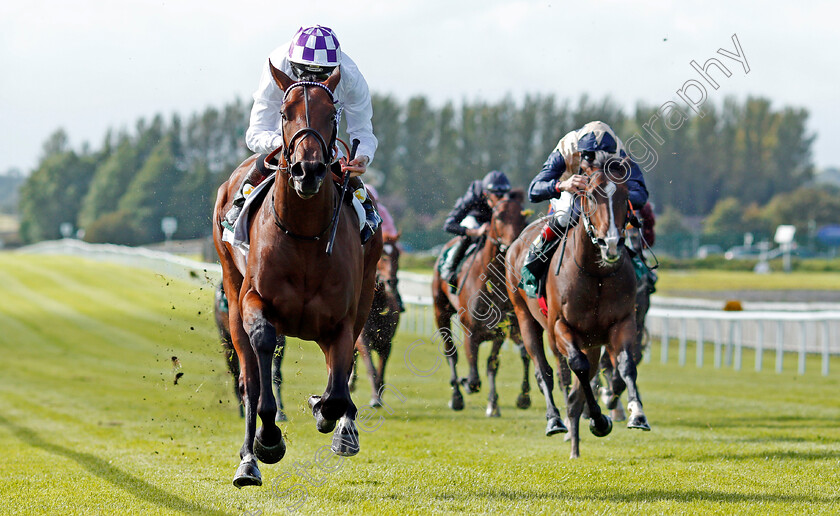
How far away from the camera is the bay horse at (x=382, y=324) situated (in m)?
10.1

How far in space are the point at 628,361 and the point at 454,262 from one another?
4.54 m

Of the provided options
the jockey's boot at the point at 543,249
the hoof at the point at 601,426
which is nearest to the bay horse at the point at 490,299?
the jockey's boot at the point at 543,249

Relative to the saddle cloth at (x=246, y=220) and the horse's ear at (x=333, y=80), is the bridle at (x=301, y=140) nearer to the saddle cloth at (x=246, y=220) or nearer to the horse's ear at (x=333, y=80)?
the horse's ear at (x=333, y=80)

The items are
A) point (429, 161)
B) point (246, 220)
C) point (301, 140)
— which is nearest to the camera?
point (301, 140)

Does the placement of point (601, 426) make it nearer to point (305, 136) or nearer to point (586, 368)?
point (586, 368)

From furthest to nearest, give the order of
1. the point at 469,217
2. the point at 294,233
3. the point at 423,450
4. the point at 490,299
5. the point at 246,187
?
the point at 469,217 → the point at 490,299 → the point at 423,450 → the point at 246,187 → the point at 294,233

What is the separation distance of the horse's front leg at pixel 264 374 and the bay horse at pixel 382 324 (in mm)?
4283

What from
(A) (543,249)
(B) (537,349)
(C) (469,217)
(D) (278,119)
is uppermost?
(D) (278,119)

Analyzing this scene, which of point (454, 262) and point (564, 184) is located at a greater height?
point (564, 184)

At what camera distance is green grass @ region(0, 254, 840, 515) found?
548 cm

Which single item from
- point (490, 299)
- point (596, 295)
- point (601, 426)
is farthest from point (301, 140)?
point (490, 299)

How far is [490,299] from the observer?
9641 millimetres

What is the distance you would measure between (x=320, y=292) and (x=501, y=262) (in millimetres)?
4476

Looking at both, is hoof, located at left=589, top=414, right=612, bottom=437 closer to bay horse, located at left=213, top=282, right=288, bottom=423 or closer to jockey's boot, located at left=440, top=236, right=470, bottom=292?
bay horse, located at left=213, top=282, right=288, bottom=423
